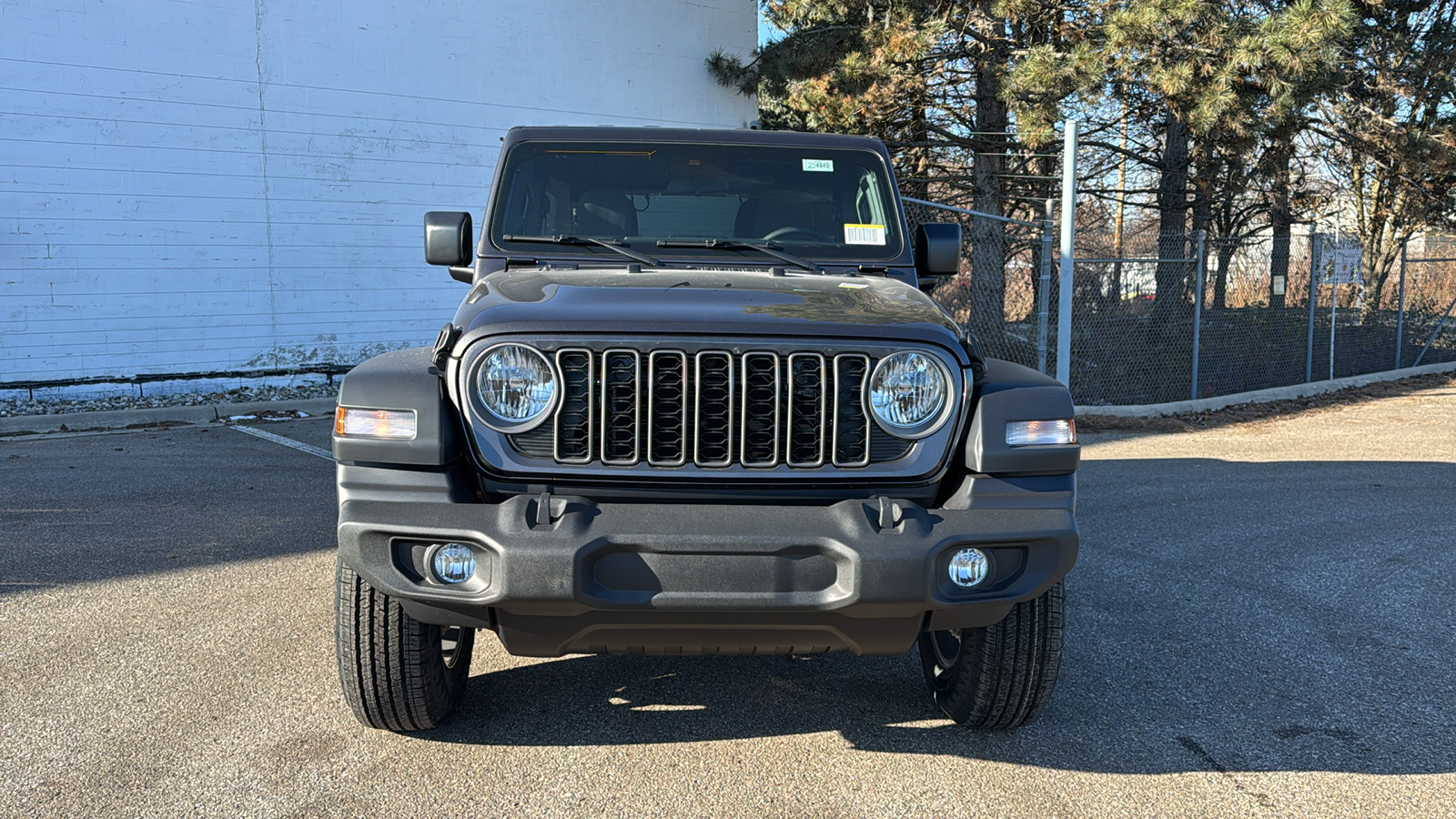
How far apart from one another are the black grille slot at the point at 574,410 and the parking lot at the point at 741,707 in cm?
96

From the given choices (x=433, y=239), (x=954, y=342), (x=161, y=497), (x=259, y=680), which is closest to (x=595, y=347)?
(x=954, y=342)

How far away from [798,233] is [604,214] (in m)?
0.75

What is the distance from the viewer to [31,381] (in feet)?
38.2

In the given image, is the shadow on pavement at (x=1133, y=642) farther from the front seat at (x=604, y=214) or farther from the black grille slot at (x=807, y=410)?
the front seat at (x=604, y=214)

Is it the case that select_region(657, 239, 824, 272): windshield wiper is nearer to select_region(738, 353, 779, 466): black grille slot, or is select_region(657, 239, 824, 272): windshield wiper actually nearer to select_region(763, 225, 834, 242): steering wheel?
select_region(763, 225, 834, 242): steering wheel

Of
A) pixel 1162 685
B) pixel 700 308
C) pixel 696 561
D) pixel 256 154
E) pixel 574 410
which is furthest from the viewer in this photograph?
pixel 256 154

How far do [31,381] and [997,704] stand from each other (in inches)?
459

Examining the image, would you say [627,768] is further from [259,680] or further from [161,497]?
[161,497]

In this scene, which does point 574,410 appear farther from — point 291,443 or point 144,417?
point 144,417

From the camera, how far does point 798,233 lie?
14.1 ft

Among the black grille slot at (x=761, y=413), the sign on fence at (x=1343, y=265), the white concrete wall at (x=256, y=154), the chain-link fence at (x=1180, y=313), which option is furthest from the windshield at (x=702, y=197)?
the sign on fence at (x=1343, y=265)

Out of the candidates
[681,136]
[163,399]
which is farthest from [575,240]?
[163,399]

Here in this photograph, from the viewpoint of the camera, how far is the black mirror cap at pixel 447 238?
420 centimetres

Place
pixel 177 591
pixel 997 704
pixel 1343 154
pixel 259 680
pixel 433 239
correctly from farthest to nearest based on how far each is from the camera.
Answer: pixel 1343 154 → pixel 177 591 → pixel 433 239 → pixel 259 680 → pixel 997 704
